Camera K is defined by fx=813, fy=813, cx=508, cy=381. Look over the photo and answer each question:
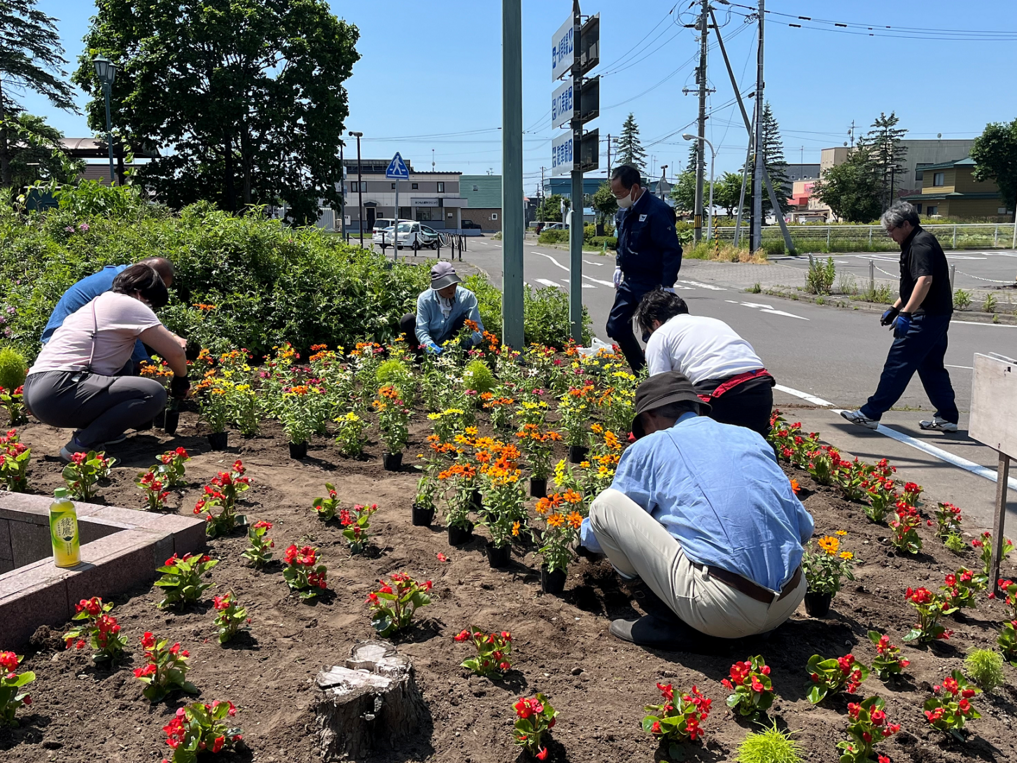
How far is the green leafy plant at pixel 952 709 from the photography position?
100 inches

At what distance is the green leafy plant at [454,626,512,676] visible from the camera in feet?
9.33

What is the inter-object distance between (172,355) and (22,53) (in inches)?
1554

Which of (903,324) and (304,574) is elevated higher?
(903,324)

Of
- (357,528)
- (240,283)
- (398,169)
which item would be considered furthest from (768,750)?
(398,169)

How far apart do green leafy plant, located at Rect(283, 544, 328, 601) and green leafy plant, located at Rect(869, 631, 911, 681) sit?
2.19 m

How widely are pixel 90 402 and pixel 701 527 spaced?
4.17m

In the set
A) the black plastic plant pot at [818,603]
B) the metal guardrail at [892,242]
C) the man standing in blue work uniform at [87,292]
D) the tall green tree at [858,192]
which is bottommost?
the black plastic plant pot at [818,603]

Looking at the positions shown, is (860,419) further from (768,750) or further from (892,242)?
(892,242)

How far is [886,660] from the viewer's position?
294 centimetres

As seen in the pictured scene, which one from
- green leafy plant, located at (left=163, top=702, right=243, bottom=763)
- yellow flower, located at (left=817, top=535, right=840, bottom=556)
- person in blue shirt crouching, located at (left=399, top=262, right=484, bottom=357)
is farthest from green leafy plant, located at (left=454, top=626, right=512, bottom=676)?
person in blue shirt crouching, located at (left=399, top=262, right=484, bottom=357)

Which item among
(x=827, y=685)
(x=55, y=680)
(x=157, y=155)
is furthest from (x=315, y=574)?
(x=157, y=155)

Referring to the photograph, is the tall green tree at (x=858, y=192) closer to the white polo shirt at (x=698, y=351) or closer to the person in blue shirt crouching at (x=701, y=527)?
the white polo shirt at (x=698, y=351)

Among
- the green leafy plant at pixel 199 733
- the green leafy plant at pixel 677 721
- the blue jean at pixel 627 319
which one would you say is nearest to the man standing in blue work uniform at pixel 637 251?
the blue jean at pixel 627 319

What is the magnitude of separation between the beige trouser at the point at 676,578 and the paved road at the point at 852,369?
8.76 ft
